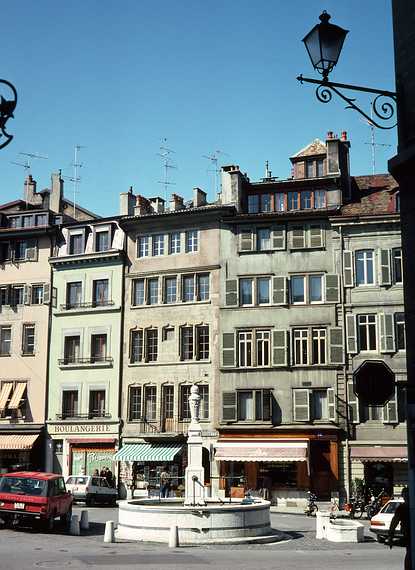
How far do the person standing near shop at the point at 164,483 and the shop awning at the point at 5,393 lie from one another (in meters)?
10.4

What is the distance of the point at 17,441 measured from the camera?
4581 cm

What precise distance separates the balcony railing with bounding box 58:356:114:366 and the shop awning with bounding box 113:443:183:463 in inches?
186

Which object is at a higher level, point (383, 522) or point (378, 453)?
point (378, 453)

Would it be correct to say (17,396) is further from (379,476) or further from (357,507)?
(379,476)

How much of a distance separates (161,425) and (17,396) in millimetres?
9089

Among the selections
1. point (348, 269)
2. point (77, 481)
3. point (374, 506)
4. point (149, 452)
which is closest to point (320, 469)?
point (374, 506)

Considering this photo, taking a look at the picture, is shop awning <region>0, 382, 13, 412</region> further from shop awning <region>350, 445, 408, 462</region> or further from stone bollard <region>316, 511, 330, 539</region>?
stone bollard <region>316, 511, 330, 539</region>

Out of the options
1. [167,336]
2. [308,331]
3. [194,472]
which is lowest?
[194,472]

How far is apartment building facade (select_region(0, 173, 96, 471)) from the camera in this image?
46.2 meters

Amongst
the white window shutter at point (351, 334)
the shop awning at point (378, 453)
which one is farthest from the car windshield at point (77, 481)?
the white window shutter at point (351, 334)

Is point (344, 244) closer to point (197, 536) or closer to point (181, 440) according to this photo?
point (181, 440)

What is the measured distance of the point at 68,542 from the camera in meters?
22.6

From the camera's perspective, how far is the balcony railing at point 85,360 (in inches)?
1783

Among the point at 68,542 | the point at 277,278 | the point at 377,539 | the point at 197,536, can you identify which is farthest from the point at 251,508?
the point at 277,278
